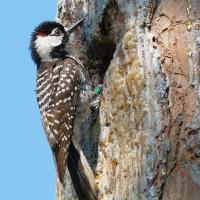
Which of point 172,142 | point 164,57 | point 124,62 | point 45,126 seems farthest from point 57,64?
point 172,142

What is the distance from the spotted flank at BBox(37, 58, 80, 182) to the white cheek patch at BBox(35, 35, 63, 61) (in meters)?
0.25

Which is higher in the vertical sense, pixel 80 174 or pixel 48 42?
pixel 48 42

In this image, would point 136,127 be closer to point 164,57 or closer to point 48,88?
point 164,57

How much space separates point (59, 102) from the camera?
12.8 ft

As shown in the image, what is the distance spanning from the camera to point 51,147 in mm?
3779

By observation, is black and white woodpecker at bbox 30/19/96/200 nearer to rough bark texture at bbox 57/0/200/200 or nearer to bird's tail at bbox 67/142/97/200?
bird's tail at bbox 67/142/97/200

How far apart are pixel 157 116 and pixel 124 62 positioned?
1.60 feet

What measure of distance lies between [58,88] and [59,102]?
12cm

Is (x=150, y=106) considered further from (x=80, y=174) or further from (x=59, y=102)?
(x=59, y=102)

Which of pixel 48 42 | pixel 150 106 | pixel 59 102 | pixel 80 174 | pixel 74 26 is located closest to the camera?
pixel 150 106

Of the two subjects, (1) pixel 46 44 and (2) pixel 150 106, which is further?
(1) pixel 46 44

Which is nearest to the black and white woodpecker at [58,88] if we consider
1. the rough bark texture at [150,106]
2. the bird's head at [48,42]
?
the bird's head at [48,42]

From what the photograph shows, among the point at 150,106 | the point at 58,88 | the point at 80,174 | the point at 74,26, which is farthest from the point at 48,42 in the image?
the point at 150,106

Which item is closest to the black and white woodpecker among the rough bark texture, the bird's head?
the bird's head
